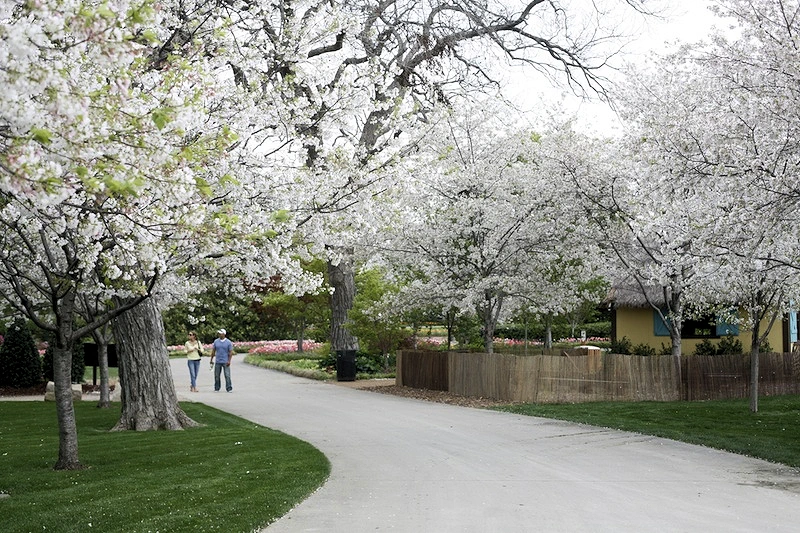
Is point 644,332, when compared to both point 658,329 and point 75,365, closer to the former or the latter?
point 658,329

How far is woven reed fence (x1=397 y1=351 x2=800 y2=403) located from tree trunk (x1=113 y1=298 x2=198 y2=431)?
26.8 feet

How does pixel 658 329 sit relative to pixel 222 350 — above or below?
above

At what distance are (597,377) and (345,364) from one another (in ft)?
28.2

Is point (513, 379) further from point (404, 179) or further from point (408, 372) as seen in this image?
point (404, 179)

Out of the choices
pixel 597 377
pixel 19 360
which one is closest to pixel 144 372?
pixel 597 377

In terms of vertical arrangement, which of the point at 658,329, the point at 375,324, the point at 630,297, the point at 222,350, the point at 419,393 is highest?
the point at 630,297

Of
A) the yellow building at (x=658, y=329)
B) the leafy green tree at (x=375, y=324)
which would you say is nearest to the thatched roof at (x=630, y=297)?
the yellow building at (x=658, y=329)

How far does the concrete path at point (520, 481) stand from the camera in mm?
8164

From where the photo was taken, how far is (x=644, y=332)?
3147 cm

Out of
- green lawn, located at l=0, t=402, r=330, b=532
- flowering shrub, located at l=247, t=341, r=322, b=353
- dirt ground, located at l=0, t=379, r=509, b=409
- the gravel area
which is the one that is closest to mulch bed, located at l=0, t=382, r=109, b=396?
dirt ground, located at l=0, t=379, r=509, b=409

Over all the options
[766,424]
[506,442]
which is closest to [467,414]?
[506,442]

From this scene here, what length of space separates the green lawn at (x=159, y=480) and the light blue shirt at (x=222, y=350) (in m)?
8.09

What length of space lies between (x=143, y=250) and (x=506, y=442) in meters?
7.23

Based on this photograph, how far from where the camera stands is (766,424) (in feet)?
54.9
